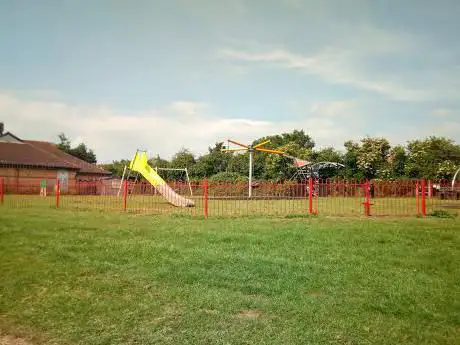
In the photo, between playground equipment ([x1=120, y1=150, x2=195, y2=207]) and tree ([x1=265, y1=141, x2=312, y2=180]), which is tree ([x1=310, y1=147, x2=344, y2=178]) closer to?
tree ([x1=265, y1=141, x2=312, y2=180])

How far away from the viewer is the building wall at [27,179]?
33.2 meters

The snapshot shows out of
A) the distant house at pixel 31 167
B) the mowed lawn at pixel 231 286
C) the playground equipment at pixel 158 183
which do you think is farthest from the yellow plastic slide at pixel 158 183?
the distant house at pixel 31 167

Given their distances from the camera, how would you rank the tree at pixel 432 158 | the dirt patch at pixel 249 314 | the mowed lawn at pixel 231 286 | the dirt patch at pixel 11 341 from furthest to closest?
the tree at pixel 432 158
the dirt patch at pixel 249 314
the mowed lawn at pixel 231 286
the dirt patch at pixel 11 341

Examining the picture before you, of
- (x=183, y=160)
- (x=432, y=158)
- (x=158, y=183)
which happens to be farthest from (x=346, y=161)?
(x=158, y=183)

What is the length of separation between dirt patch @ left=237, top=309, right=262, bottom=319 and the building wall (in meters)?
30.4

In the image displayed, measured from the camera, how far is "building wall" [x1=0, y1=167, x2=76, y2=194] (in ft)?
109

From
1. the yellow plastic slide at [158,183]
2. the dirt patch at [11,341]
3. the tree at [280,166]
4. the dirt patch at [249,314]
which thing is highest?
the tree at [280,166]

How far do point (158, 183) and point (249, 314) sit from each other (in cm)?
1742

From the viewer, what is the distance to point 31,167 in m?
35.3

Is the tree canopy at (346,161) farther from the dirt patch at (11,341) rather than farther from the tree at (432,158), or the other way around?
the dirt patch at (11,341)

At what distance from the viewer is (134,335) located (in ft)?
14.8

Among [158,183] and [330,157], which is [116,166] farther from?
[158,183]

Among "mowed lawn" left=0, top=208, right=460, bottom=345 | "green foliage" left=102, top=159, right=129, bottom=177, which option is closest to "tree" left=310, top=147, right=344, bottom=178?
"green foliage" left=102, top=159, right=129, bottom=177

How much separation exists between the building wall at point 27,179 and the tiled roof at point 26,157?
53 centimetres
